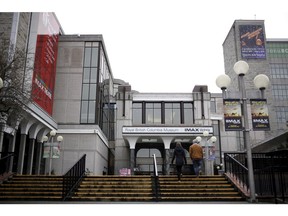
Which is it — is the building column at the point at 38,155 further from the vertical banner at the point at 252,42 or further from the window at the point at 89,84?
the vertical banner at the point at 252,42

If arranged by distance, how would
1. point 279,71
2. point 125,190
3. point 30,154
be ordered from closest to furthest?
point 125,190, point 30,154, point 279,71

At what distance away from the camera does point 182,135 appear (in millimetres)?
29547

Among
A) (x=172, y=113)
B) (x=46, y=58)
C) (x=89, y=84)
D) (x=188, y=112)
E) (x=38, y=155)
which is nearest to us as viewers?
(x=38, y=155)

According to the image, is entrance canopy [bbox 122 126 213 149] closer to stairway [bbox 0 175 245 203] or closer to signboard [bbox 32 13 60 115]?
signboard [bbox 32 13 60 115]

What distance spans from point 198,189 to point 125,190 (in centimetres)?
270

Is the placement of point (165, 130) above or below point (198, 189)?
above

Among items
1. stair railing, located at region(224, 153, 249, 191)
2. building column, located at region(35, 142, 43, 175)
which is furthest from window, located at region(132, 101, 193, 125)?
stair railing, located at region(224, 153, 249, 191)

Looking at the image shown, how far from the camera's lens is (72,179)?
1154 centimetres

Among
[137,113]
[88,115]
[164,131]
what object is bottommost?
[164,131]

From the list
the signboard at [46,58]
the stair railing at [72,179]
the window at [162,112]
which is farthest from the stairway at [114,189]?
the window at [162,112]

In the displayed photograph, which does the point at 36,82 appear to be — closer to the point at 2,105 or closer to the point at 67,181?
the point at 2,105

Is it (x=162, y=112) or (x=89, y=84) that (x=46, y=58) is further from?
(x=162, y=112)

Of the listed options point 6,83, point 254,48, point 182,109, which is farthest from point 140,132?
point 254,48

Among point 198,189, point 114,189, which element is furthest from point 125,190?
point 198,189
